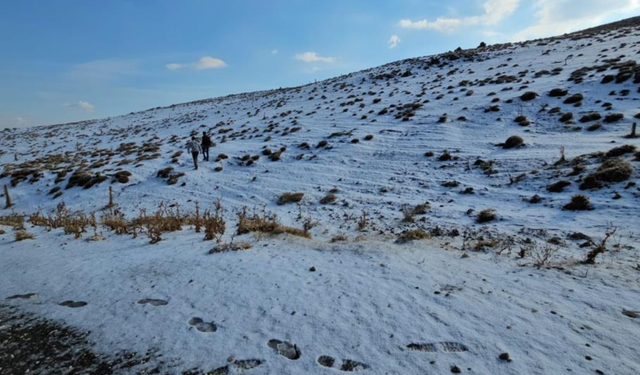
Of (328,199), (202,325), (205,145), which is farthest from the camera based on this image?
(205,145)

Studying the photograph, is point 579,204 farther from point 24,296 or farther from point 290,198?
point 24,296

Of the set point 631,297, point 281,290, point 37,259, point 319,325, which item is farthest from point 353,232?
point 37,259

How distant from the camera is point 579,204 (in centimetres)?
888

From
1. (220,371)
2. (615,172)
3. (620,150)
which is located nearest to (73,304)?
(220,371)

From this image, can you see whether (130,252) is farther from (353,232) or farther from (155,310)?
(353,232)

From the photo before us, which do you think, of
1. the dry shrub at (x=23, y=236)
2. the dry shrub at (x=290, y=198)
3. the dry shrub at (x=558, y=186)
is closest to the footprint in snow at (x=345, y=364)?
the dry shrub at (x=23, y=236)

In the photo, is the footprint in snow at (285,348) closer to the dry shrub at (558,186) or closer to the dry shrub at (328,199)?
the dry shrub at (328,199)

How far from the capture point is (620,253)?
6.17 metres

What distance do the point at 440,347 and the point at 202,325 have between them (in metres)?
2.90

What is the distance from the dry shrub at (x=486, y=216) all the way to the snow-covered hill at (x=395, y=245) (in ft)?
0.53

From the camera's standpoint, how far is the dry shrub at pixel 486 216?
905cm

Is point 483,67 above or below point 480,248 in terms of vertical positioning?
above

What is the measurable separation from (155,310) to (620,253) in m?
7.94

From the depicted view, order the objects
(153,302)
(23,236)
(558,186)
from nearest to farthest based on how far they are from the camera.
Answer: (153,302) → (23,236) → (558,186)
